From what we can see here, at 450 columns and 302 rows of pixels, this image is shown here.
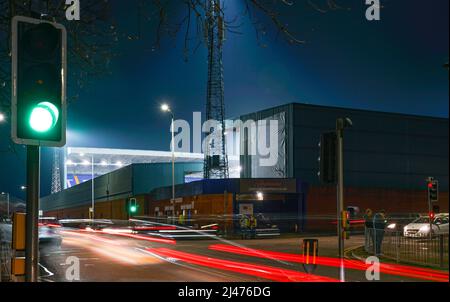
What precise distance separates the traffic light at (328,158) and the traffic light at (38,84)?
23.6 feet

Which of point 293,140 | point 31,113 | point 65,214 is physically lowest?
point 65,214

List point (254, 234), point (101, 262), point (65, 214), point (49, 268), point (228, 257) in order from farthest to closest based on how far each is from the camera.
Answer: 1. point (65, 214)
2. point (254, 234)
3. point (228, 257)
4. point (101, 262)
5. point (49, 268)

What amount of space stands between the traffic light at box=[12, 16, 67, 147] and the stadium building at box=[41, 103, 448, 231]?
129ft

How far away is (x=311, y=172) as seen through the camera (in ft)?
174

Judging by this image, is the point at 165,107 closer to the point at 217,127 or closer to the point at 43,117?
the point at 217,127

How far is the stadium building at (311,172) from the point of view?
47688 mm

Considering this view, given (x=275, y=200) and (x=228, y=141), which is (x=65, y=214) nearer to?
(x=228, y=141)

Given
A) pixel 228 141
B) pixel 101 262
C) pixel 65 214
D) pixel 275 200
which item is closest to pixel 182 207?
pixel 275 200

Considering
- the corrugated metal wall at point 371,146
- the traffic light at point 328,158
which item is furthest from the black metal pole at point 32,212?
the corrugated metal wall at point 371,146

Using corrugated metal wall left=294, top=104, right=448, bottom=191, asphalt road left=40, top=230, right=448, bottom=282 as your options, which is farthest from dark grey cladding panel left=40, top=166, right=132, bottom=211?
asphalt road left=40, top=230, right=448, bottom=282

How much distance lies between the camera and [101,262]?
19.4m

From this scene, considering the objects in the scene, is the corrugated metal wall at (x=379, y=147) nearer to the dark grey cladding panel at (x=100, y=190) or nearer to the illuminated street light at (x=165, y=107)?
the illuminated street light at (x=165, y=107)

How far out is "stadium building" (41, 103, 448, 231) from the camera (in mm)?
47688
